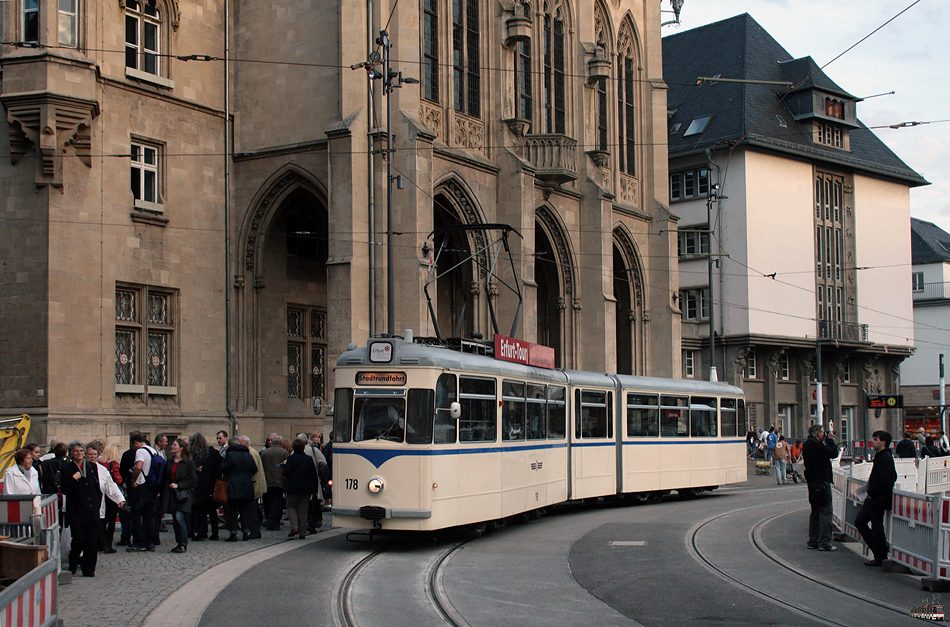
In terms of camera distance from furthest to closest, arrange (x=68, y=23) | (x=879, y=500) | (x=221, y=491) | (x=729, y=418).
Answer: (x=729, y=418) < (x=68, y=23) < (x=221, y=491) < (x=879, y=500)

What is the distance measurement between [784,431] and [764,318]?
5.95m

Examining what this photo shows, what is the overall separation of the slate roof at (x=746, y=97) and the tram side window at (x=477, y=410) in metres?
38.0

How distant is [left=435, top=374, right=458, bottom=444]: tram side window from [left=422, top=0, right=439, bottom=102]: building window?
17.4 metres

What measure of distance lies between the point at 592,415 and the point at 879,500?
8392mm

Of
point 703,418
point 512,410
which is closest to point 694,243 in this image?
point 703,418

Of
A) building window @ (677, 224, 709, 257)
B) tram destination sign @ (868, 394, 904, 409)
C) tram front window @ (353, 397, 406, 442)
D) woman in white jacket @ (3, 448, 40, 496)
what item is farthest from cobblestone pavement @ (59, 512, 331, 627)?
building window @ (677, 224, 709, 257)

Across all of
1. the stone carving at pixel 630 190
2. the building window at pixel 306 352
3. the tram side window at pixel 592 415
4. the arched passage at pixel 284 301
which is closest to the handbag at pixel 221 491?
the tram side window at pixel 592 415

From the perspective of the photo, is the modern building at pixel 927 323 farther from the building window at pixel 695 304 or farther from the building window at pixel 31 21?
the building window at pixel 31 21

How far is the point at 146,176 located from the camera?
2819cm

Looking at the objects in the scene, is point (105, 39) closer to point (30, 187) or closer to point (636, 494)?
point (30, 187)

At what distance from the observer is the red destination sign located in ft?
56.9

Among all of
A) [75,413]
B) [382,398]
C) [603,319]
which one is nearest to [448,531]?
[382,398]

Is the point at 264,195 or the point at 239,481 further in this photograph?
the point at 264,195

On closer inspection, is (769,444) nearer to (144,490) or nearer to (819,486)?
(819,486)
